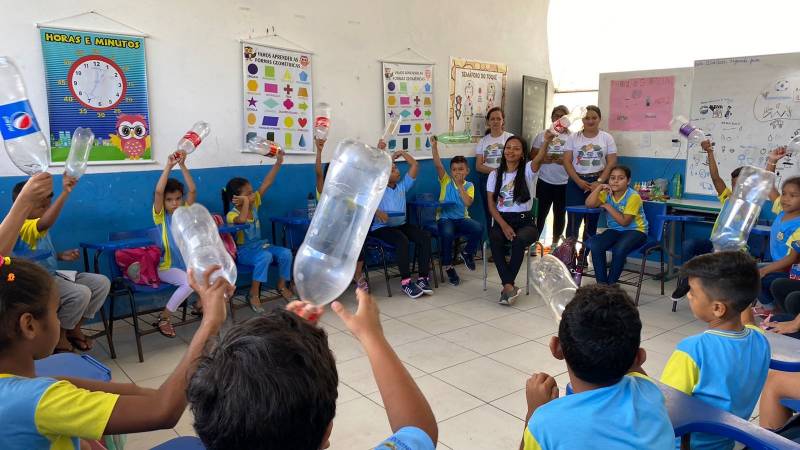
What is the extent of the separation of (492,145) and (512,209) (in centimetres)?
135

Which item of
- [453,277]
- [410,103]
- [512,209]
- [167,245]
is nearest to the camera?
[167,245]

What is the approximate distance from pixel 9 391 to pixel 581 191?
5668 mm

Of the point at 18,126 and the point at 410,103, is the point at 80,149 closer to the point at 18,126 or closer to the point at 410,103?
the point at 18,126

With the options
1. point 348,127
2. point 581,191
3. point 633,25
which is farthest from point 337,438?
point 633,25

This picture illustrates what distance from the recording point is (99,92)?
3.75m

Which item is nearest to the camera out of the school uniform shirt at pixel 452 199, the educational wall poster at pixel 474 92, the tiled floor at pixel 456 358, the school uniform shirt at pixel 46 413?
the school uniform shirt at pixel 46 413

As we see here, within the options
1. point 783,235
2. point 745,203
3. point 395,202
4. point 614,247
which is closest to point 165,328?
point 395,202

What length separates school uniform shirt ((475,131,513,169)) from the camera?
5996 millimetres

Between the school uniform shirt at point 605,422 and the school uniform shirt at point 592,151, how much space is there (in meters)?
4.75

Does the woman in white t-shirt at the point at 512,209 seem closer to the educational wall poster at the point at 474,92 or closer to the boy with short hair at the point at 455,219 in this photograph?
the boy with short hair at the point at 455,219

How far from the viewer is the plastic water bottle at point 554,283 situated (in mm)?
2621

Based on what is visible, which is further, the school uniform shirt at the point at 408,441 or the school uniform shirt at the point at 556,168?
the school uniform shirt at the point at 556,168

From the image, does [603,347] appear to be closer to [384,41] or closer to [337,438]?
[337,438]

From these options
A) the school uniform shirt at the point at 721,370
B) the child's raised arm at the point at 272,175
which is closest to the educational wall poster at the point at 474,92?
the child's raised arm at the point at 272,175
